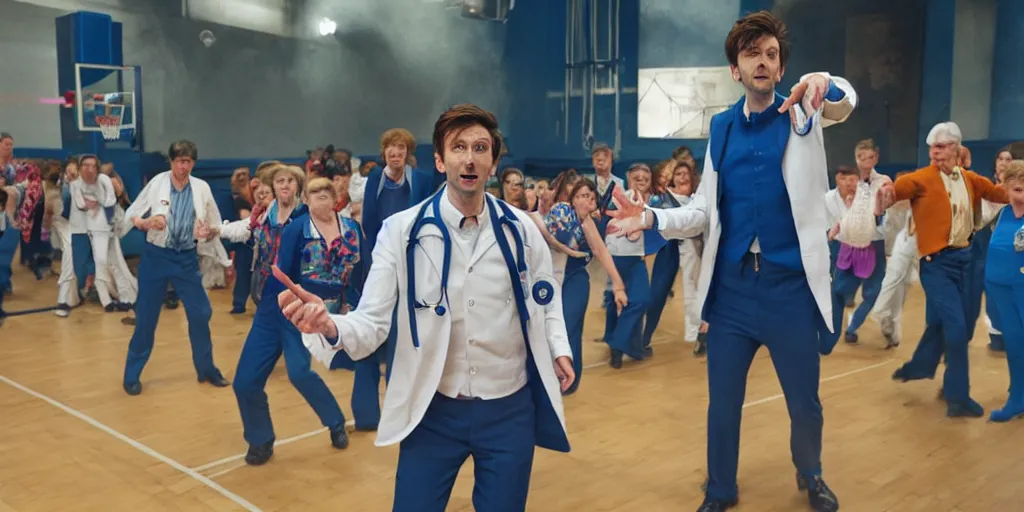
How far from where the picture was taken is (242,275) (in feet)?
31.9

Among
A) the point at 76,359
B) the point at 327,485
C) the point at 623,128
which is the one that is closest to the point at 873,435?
the point at 327,485

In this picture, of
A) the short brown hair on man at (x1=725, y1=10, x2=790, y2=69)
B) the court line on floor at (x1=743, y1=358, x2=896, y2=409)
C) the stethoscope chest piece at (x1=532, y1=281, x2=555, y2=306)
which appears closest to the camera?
the stethoscope chest piece at (x1=532, y1=281, x2=555, y2=306)

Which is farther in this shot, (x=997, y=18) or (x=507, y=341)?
(x=997, y=18)

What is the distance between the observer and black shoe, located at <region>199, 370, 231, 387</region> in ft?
21.8

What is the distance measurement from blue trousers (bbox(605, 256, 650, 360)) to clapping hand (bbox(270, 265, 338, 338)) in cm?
476

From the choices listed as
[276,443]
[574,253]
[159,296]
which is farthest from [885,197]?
[159,296]

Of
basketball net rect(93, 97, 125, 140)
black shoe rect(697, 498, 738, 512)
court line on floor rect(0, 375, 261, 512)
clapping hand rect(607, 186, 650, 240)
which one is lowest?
court line on floor rect(0, 375, 261, 512)

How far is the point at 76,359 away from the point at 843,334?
264 inches

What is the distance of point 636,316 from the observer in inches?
278

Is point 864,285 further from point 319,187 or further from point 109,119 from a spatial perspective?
point 109,119

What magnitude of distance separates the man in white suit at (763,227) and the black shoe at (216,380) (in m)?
3.92

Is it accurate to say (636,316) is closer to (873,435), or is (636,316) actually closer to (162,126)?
(873,435)

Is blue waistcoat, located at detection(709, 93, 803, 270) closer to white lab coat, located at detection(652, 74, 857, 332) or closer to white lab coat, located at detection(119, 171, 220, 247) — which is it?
white lab coat, located at detection(652, 74, 857, 332)

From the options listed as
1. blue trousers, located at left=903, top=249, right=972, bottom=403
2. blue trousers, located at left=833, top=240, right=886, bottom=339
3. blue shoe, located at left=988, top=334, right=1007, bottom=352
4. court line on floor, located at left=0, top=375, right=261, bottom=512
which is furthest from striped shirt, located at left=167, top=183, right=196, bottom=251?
blue shoe, located at left=988, top=334, right=1007, bottom=352
